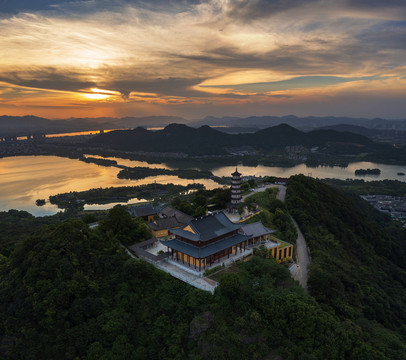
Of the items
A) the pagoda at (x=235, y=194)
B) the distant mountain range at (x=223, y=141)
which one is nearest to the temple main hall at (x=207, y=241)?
the pagoda at (x=235, y=194)

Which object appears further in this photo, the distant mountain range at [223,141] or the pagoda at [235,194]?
the distant mountain range at [223,141]

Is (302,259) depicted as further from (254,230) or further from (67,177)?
(67,177)

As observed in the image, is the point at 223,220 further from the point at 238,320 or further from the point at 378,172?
the point at 378,172

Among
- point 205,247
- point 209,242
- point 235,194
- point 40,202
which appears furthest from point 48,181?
point 205,247

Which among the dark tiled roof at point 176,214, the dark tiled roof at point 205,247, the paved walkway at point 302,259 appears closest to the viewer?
the dark tiled roof at point 205,247

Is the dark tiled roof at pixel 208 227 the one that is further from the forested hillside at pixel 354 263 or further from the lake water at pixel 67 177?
the lake water at pixel 67 177

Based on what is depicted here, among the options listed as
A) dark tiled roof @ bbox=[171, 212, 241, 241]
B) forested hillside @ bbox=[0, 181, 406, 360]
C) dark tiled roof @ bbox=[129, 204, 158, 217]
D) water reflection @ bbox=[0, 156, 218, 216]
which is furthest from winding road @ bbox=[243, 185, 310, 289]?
water reflection @ bbox=[0, 156, 218, 216]
